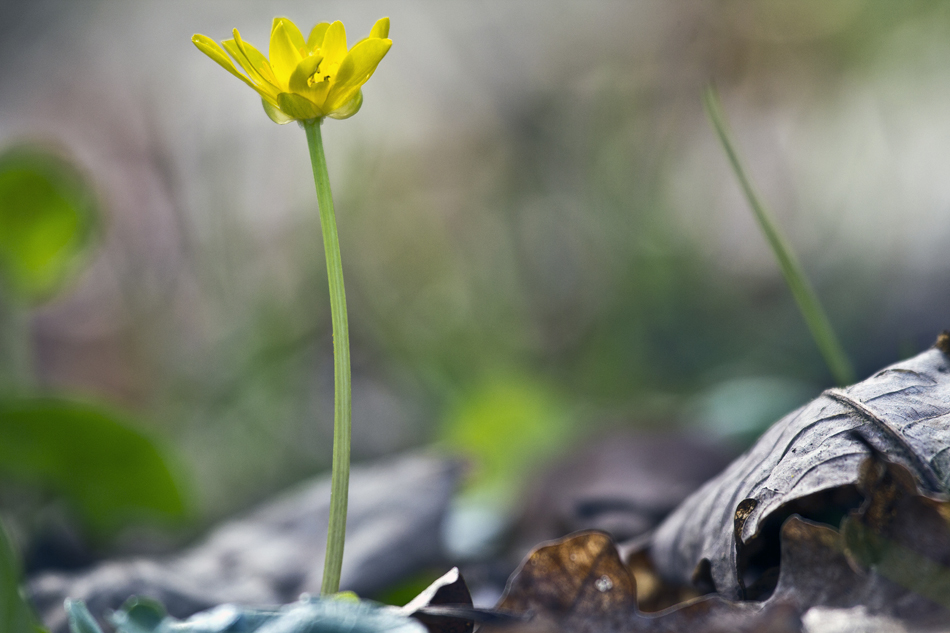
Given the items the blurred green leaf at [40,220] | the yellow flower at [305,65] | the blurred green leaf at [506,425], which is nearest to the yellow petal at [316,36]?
the yellow flower at [305,65]

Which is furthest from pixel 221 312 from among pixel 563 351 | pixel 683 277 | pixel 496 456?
pixel 683 277

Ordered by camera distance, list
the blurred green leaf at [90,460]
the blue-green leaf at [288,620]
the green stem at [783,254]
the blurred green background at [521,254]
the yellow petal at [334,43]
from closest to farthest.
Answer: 1. the blue-green leaf at [288,620]
2. the yellow petal at [334,43]
3. the green stem at [783,254]
4. the blurred green leaf at [90,460]
5. the blurred green background at [521,254]

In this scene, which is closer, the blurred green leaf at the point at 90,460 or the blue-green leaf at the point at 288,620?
the blue-green leaf at the point at 288,620

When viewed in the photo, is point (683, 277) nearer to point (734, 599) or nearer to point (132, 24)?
point (734, 599)

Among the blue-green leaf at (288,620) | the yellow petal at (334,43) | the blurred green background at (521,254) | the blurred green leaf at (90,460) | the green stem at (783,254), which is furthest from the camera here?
the blurred green background at (521,254)

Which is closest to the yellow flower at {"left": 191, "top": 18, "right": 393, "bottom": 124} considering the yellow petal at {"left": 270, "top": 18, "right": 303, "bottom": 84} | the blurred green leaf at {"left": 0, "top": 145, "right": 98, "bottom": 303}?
the yellow petal at {"left": 270, "top": 18, "right": 303, "bottom": 84}

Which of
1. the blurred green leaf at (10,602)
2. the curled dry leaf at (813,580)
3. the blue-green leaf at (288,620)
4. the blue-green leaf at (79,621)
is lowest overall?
the curled dry leaf at (813,580)

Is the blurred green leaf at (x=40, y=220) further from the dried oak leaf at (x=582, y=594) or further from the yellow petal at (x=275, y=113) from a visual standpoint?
the dried oak leaf at (x=582, y=594)
